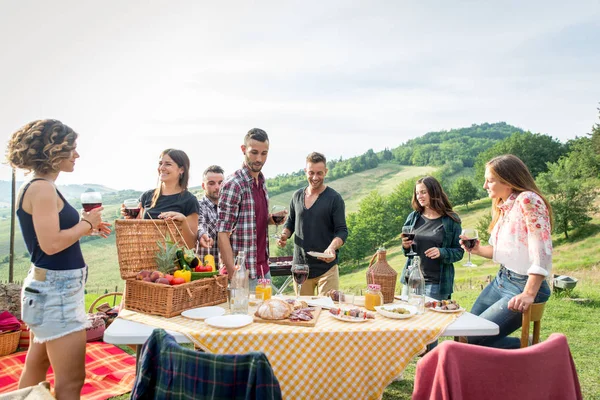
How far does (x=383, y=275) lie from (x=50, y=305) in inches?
77.4

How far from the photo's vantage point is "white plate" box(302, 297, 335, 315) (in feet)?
9.24

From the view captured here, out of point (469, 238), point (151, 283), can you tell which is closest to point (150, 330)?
point (151, 283)

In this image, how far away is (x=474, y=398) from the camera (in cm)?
162

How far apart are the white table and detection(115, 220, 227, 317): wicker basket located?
6.8 inches

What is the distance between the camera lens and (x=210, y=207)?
465 centimetres

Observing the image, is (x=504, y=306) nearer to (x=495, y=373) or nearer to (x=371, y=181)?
(x=495, y=373)

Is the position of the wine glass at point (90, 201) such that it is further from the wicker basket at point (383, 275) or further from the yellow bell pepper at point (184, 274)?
the wicker basket at point (383, 275)

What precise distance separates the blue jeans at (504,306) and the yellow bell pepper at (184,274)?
188cm

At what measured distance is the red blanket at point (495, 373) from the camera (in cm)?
158

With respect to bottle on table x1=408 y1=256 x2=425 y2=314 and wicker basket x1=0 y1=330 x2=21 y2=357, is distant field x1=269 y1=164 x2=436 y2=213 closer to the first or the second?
wicker basket x1=0 y1=330 x2=21 y2=357

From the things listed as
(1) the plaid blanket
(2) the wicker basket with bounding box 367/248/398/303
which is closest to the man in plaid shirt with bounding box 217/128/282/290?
(2) the wicker basket with bounding box 367/248/398/303

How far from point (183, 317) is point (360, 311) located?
104 centimetres

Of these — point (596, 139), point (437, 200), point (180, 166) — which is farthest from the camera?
point (596, 139)

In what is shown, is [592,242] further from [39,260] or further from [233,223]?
[39,260]
